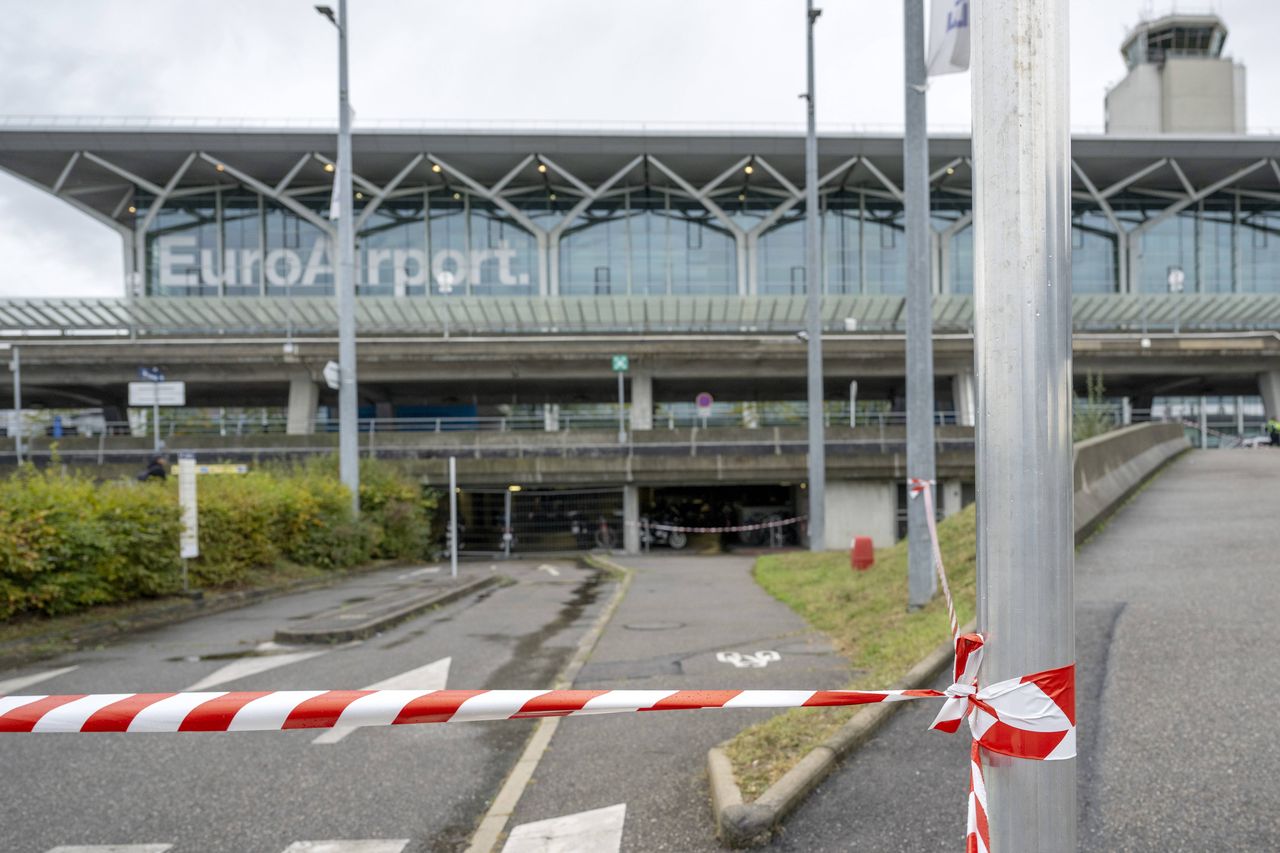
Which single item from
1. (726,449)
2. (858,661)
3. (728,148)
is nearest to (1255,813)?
(858,661)

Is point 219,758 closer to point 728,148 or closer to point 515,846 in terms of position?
point 515,846

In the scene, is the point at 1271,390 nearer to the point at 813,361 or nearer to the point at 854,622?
the point at 813,361

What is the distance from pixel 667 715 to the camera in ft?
22.0

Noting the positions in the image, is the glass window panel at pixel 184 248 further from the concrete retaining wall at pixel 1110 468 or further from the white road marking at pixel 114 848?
the white road marking at pixel 114 848

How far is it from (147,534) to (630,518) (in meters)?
21.0

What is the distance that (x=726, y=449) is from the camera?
32.3 meters

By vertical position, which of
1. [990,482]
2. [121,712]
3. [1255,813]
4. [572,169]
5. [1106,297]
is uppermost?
[572,169]

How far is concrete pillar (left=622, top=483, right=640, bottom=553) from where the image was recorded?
31.8m

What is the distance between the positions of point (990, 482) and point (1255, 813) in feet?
10.5

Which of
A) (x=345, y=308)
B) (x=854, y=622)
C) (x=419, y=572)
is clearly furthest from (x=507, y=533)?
(x=854, y=622)

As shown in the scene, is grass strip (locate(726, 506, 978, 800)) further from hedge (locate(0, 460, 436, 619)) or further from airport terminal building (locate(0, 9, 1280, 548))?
airport terminal building (locate(0, 9, 1280, 548))

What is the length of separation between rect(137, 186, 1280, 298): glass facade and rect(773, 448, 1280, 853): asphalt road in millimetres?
44613

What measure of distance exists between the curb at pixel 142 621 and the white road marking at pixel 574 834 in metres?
7.10

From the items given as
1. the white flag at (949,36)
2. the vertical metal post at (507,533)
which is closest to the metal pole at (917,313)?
the white flag at (949,36)
